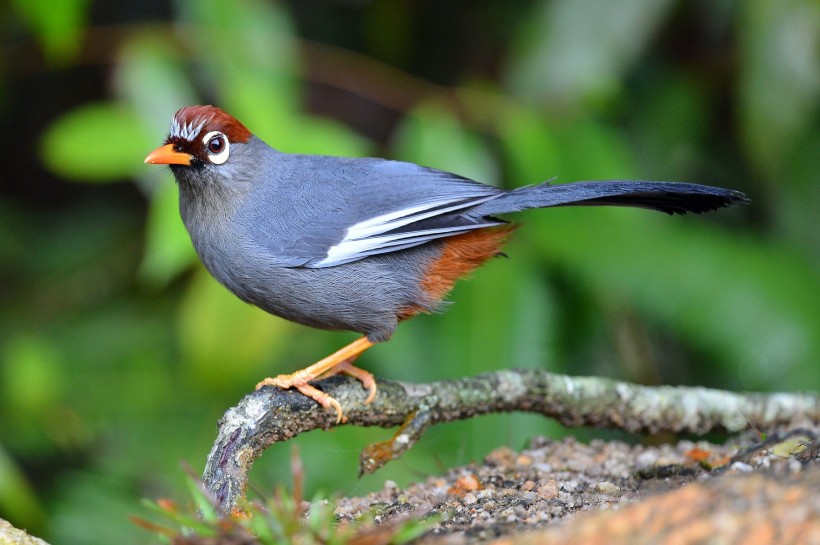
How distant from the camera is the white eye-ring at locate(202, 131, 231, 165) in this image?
3670mm

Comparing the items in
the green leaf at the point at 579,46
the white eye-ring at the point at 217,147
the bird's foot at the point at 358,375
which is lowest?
the bird's foot at the point at 358,375

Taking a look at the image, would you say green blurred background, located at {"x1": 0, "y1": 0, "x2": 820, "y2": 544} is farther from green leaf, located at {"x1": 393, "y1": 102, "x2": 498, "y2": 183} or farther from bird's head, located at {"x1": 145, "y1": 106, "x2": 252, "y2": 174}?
bird's head, located at {"x1": 145, "y1": 106, "x2": 252, "y2": 174}

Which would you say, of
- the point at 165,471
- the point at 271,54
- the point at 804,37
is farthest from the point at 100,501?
the point at 804,37

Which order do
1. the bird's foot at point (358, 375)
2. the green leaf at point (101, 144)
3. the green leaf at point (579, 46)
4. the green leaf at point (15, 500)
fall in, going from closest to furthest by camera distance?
the bird's foot at point (358, 375)
the green leaf at point (15, 500)
the green leaf at point (101, 144)
the green leaf at point (579, 46)

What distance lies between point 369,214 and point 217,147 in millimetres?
701

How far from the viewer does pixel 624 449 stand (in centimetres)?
348

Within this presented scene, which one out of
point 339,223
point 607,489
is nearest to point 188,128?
point 339,223

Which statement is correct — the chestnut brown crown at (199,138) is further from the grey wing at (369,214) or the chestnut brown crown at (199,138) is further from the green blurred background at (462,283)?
the green blurred background at (462,283)

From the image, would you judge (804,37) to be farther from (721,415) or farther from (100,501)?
(100,501)

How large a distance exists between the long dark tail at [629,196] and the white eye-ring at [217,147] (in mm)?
1079

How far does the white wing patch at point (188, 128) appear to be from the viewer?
142 inches

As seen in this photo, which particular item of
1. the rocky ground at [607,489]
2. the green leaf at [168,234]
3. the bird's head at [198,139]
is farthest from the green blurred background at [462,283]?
the rocky ground at [607,489]

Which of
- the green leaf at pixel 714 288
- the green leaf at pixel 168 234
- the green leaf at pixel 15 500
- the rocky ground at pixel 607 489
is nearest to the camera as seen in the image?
the rocky ground at pixel 607 489

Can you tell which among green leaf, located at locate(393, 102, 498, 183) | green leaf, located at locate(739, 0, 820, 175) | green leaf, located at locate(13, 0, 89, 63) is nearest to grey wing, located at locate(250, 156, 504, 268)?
green leaf, located at locate(393, 102, 498, 183)
